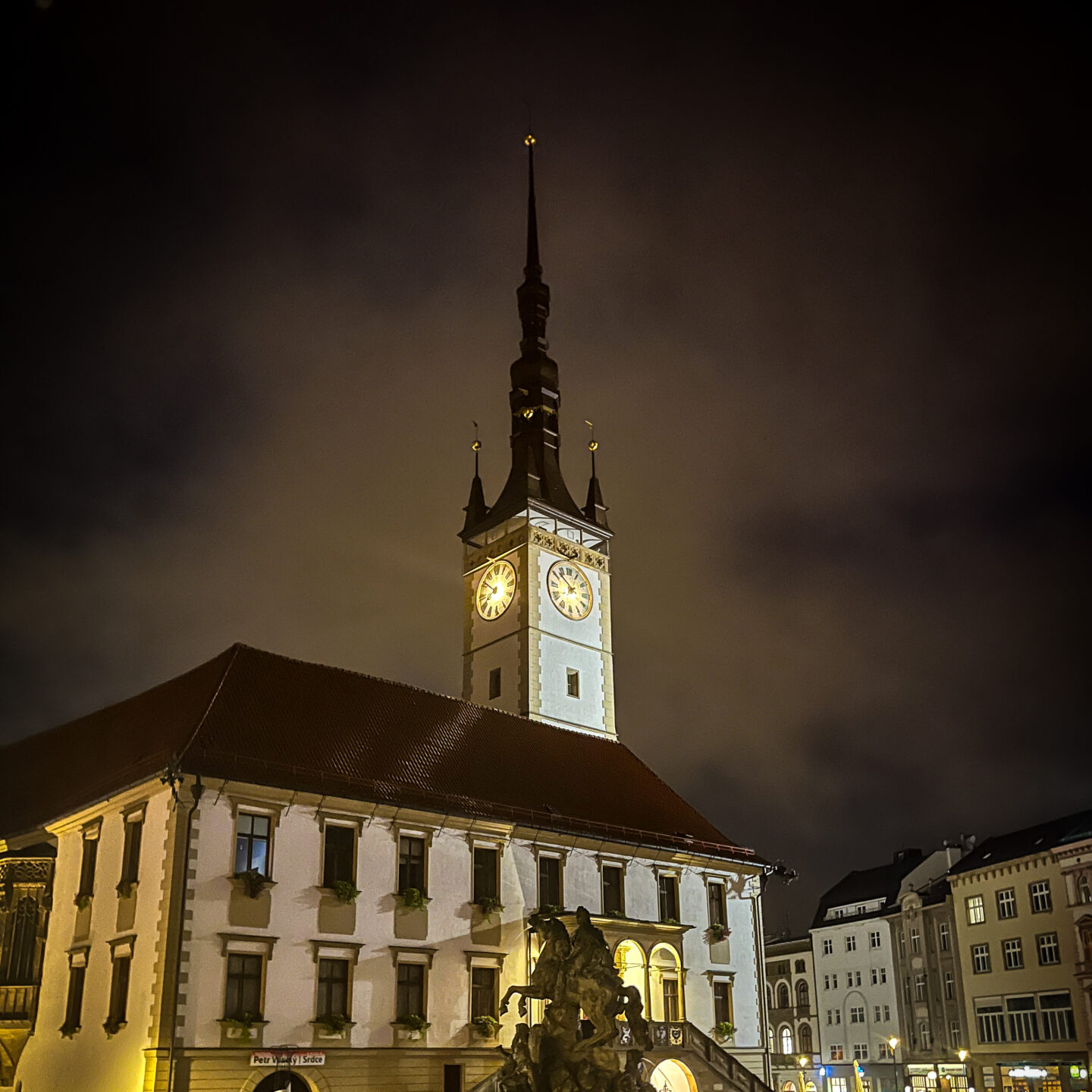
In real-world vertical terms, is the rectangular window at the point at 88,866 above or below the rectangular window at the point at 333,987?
above

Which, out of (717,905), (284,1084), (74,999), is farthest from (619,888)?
(74,999)

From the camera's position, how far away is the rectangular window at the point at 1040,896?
49.9m

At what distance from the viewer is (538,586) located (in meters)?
49.4

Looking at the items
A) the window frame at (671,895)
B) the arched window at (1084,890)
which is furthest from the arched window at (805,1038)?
the window frame at (671,895)

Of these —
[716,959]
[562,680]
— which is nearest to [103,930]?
[716,959]

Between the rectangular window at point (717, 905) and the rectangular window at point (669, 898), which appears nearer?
the rectangular window at point (669, 898)

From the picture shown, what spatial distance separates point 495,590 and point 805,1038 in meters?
37.9

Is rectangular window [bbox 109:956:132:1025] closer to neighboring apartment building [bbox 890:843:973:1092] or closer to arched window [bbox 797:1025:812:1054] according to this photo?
neighboring apartment building [bbox 890:843:973:1092]

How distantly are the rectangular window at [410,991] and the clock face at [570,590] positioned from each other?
21762 mm

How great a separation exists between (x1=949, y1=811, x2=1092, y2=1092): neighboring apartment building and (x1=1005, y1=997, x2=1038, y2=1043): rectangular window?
0.04 meters

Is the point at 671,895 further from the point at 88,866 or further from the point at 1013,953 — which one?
the point at 1013,953

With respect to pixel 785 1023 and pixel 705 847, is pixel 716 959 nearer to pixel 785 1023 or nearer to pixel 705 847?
pixel 705 847

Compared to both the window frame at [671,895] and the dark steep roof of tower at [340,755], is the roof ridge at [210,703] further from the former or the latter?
the window frame at [671,895]

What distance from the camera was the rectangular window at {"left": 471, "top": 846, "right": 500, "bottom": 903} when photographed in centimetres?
3141
